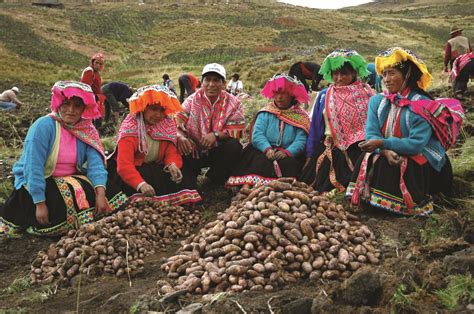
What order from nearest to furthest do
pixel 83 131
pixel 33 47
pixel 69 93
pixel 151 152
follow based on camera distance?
1. pixel 69 93
2. pixel 83 131
3. pixel 151 152
4. pixel 33 47

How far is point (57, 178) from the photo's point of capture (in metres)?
3.88

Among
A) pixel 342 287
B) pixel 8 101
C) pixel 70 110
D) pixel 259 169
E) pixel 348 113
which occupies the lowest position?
pixel 8 101

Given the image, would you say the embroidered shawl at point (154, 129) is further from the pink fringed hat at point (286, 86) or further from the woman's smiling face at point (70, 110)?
the pink fringed hat at point (286, 86)

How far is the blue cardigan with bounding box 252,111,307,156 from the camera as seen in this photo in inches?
186

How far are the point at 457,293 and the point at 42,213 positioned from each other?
303cm

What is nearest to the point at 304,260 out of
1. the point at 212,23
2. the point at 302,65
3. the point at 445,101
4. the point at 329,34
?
the point at 445,101

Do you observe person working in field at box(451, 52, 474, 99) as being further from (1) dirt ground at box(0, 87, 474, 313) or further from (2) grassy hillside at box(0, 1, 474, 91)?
(2) grassy hillside at box(0, 1, 474, 91)

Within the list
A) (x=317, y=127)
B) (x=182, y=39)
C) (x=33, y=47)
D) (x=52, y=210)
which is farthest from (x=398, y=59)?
(x=182, y=39)

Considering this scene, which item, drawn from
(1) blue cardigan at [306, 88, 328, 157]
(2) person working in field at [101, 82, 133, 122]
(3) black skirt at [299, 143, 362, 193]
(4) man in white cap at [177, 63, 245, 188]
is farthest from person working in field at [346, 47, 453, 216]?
(2) person working in field at [101, 82, 133, 122]

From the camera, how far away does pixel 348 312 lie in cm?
212

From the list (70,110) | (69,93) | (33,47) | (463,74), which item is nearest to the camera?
(69,93)

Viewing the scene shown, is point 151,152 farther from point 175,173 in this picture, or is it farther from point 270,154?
point 270,154

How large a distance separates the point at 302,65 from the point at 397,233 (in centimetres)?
720

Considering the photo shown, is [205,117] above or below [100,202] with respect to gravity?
above
